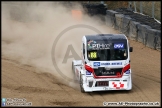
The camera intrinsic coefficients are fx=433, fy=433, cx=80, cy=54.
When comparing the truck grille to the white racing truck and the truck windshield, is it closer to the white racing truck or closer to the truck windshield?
the white racing truck

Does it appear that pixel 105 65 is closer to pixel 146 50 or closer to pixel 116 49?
pixel 116 49

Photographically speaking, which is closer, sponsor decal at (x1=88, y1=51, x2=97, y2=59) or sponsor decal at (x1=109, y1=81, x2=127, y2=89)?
sponsor decal at (x1=88, y1=51, x2=97, y2=59)

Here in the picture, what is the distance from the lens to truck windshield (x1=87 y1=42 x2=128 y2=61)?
1553 centimetres

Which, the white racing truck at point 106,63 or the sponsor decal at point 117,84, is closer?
the white racing truck at point 106,63

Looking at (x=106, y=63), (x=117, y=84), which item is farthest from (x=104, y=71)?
(x=117, y=84)

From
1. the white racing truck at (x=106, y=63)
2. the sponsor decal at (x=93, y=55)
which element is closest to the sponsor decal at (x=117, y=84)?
the white racing truck at (x=106, y=63)

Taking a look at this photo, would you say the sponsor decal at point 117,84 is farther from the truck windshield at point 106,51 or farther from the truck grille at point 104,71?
the truck windshield at point 106,51

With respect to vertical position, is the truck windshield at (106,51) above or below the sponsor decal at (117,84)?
above

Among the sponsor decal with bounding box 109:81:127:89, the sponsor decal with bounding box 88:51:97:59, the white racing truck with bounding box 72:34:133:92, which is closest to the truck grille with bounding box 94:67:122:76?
the white racing truck with bounding box 72:34:133:92

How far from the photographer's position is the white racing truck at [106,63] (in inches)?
611

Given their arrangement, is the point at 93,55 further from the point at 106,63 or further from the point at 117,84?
the point at 117,84

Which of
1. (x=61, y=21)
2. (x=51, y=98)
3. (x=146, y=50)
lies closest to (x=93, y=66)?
(x=51, y=98)

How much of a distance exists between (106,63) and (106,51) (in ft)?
1.41

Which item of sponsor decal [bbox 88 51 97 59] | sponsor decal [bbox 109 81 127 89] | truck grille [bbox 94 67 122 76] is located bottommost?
sponsor decal [bbox 109 81 127 89]
